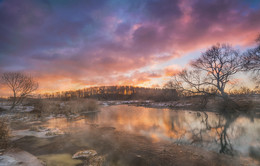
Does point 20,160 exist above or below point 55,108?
above

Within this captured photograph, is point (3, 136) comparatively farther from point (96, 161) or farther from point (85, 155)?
point (96, 161)

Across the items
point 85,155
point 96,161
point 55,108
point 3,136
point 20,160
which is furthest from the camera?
point 55,108

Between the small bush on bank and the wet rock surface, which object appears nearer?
the wet rock surface

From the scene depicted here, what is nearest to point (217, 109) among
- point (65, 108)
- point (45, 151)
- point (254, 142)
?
point (254, 142)

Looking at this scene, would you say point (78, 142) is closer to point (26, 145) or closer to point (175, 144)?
point (26, 145)

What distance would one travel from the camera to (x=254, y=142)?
25.0ft

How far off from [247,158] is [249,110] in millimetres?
18775

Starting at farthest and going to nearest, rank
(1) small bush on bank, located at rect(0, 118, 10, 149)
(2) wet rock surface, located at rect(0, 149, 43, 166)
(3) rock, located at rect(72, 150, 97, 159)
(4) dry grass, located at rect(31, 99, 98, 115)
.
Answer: (4) dry grass, located at rect(31, 99, 98, 115), (1) small bush on bank, located at rect(0, 118, 10, 149), (3) rock, located at rect(72, 150, 97, 159), (2) wet rock surface, located at rect(0, 149, 43, 166)

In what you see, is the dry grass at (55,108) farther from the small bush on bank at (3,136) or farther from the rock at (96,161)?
the rock at (96,161)

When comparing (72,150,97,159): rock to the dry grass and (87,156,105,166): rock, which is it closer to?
(87,156,105,166): rock

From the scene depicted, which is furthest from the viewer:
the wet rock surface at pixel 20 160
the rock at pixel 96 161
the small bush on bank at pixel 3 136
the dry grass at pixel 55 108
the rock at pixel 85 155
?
the dry grass at pixel 55 108

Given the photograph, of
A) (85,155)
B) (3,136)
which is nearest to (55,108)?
(3,136)

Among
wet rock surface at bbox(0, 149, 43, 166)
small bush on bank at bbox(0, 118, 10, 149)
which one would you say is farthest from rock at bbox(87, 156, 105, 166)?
small bush on bank at bbox(0, 118, 10, 149)

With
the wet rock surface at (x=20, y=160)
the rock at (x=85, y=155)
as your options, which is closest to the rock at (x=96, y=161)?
the rock at (x=85, y=155)
